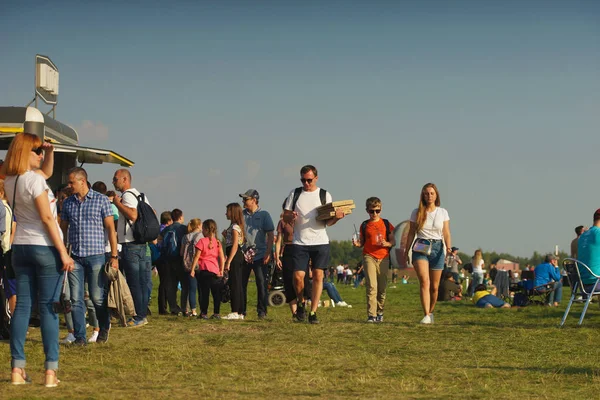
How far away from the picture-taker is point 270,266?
2064cm

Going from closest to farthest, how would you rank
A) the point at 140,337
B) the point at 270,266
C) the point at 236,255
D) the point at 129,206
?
the point at 140,337 → the point at 129,206 → the point at 236,255 → the point at 270,266

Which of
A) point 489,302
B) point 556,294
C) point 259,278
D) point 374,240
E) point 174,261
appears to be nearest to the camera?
point 374,240

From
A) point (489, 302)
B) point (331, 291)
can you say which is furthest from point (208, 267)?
point (489, 302)

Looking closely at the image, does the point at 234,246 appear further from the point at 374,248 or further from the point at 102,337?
the point at 102,337

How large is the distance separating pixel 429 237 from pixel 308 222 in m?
1.68

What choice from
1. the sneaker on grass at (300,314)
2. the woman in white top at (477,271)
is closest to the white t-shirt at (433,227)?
the sneaker on grass at (300,314)

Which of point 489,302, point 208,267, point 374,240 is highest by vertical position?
point 374,240

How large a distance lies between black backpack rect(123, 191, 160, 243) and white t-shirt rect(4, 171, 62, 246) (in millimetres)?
4739

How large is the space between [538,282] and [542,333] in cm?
920

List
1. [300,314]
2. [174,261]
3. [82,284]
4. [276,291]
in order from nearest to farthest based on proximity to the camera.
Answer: [82,284], [300,314], [174,261], [276,291]

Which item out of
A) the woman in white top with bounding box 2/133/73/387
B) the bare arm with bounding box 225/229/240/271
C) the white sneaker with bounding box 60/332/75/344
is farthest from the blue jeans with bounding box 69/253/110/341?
the bare arm with bounding box 225/229/240/271

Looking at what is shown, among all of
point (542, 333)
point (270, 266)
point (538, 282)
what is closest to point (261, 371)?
point (542, 333)

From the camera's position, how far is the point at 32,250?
22.4 feet

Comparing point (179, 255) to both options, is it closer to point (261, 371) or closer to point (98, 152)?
point (98, 152)
